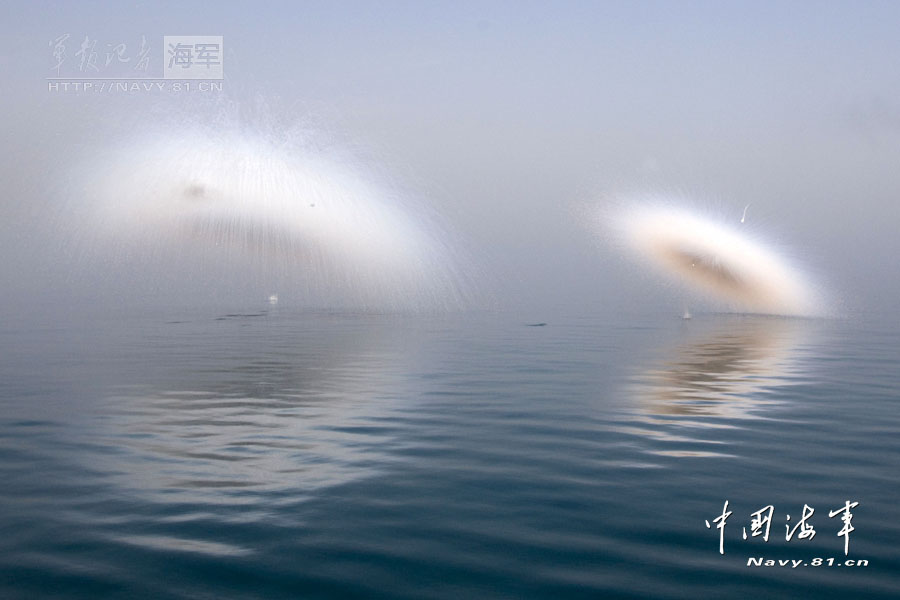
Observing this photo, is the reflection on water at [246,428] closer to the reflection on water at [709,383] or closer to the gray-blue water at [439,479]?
the gray-blue water at [439,479]

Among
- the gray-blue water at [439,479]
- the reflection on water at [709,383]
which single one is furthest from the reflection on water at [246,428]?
the reflection on water at [709,383]

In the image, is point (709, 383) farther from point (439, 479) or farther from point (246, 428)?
point (439, 479)

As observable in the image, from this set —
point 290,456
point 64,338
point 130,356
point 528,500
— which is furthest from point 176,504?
point 64,338

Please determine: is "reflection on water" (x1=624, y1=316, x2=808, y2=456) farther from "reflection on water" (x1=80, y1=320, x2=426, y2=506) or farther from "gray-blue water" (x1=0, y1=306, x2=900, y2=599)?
"reflection on water" (x1=80, y1=320, x2=426, y2=506)

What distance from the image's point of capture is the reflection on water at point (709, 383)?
29639 millimetres

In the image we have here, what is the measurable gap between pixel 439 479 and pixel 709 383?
23307mm

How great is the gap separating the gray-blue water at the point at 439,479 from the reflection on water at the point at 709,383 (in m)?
0.23

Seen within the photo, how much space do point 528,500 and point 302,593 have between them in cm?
671

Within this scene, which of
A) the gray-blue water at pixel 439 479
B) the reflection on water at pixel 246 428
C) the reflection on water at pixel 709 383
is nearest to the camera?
the gray-blue water at pixel 439 479

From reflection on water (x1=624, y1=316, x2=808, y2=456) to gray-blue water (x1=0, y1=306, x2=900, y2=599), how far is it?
0.23 m

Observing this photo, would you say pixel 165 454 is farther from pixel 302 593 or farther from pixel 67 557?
pixel 302 593

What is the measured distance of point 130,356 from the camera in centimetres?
5628

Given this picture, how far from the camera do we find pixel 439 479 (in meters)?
21.6

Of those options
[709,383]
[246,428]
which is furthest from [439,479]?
[709,383]
